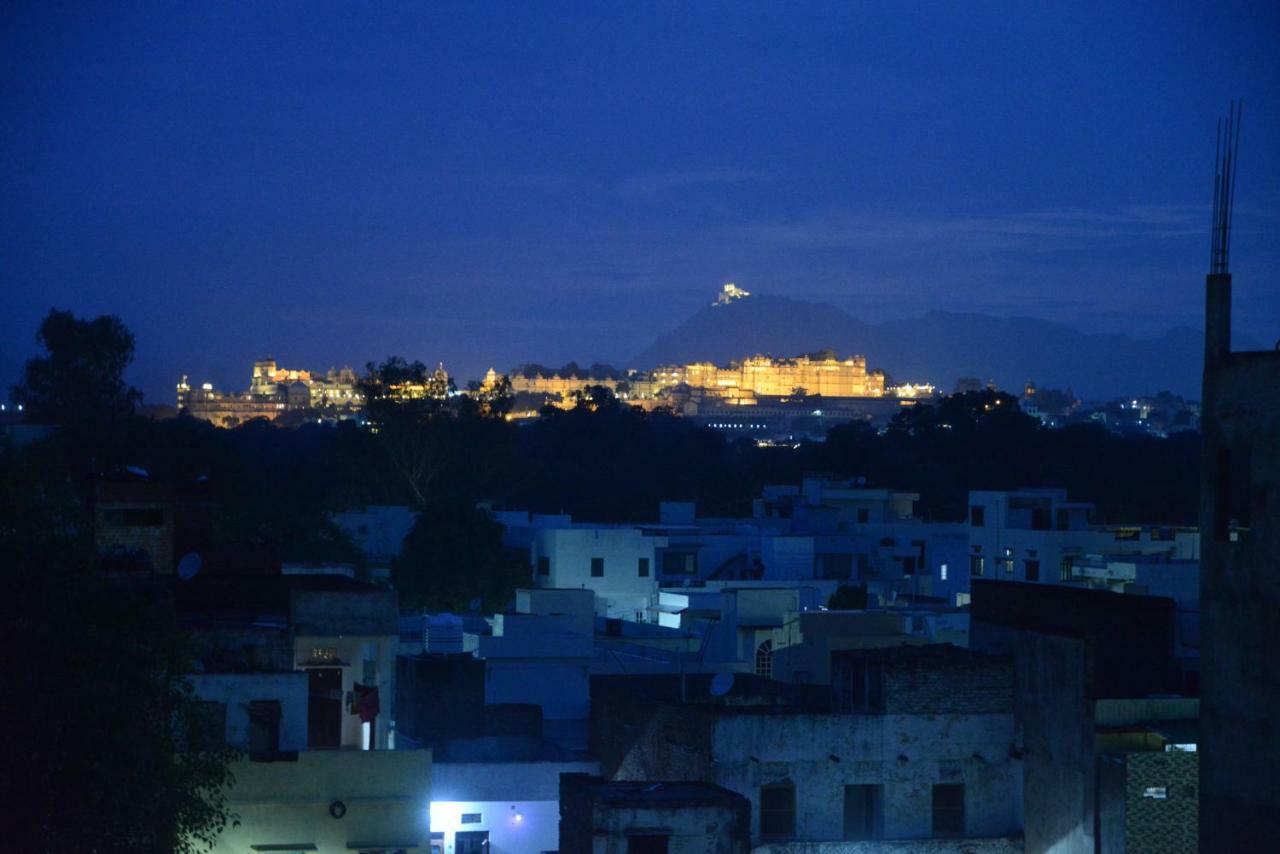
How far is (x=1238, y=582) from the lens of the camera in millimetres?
12633

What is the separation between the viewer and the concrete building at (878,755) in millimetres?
15578

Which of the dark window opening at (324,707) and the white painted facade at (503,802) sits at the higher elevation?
the dark window opening at (324,707)

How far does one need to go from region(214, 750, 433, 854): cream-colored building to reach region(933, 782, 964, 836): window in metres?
3.92

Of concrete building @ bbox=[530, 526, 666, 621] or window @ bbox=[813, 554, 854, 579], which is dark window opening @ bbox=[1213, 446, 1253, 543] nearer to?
concrete building @ bbox=[530, 526, 666, 621]

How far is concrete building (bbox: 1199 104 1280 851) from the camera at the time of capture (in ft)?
40.5

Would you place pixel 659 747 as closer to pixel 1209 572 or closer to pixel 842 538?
pixel 1209 572

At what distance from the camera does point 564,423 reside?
9044 cm

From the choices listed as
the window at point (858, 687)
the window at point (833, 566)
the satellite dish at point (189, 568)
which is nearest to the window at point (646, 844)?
the window at point (858, 687)

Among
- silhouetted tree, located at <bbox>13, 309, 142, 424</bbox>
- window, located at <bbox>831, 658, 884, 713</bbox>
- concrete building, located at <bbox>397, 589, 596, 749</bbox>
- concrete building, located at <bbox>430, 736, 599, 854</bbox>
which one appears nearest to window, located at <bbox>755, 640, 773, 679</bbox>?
concrete building, located at <bbox>397, 589, 596, 749</bbox>

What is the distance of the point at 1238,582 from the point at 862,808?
4.30 meters

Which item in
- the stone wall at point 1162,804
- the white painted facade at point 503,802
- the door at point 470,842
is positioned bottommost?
the door at point 470,842

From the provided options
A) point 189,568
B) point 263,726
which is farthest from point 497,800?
point 189,568

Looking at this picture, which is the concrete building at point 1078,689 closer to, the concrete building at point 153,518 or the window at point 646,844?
the window at point 646,844

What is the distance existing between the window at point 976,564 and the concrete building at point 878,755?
2320 centimetres
